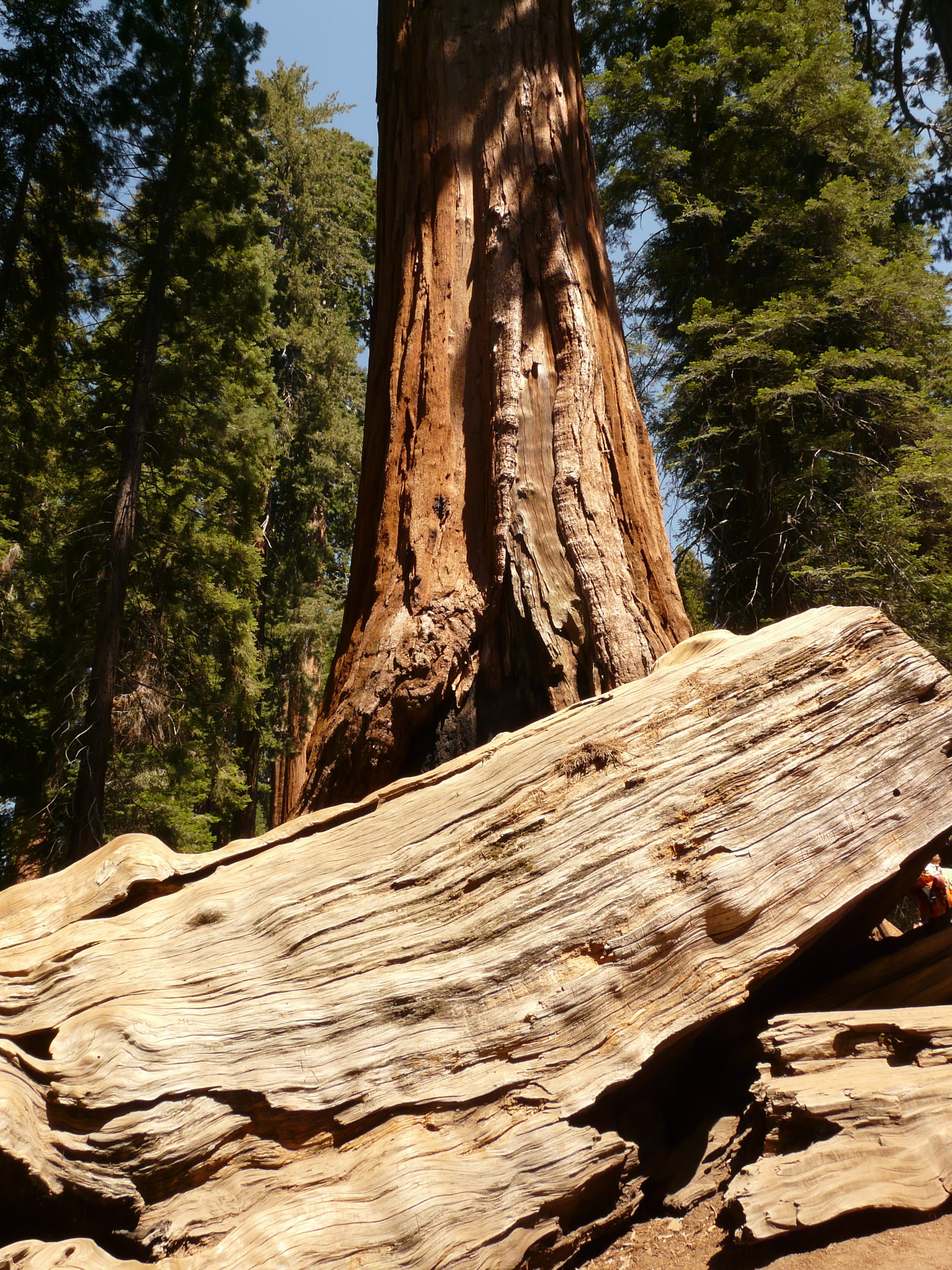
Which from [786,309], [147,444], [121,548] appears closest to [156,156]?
[147,444]

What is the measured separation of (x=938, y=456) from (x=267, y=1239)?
971 centimetres

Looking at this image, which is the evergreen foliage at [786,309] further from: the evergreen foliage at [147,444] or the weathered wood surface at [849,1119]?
the weathered wood surface at [849,1119]

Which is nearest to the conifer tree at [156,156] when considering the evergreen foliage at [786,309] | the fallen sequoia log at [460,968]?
the evergreen foliage at [786,309]

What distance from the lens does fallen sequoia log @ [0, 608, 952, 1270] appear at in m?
2.15

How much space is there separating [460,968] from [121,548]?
7.92 meters

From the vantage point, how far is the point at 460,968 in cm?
238

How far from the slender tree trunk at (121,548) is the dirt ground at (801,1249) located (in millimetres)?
6995

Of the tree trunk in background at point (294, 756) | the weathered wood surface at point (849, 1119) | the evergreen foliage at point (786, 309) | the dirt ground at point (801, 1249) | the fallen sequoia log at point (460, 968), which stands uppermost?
the evergreen foliage at point (786, 309)

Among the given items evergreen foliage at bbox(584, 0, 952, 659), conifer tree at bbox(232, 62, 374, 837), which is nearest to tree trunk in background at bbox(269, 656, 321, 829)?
conifer tree at bbox(232, 62, 374, 837)

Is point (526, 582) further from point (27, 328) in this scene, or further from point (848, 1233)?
point (27, 328)

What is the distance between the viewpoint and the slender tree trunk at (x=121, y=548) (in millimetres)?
8344

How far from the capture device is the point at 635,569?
11.9ft

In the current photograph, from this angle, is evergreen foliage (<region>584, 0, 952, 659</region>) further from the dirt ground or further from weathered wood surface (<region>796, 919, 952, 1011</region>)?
the dirt ground

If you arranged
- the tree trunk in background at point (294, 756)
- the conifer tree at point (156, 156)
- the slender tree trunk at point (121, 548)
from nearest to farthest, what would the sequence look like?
the slender tree trunk at point (121, 548) → the conifer tree at point (156, 156) → the tree trunk in background at point (294, 756)
